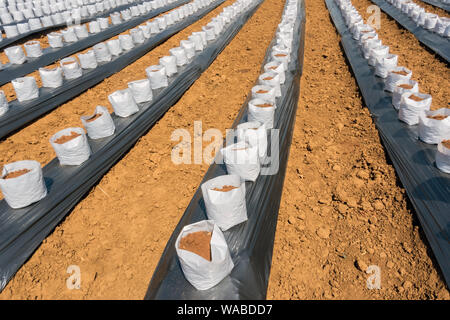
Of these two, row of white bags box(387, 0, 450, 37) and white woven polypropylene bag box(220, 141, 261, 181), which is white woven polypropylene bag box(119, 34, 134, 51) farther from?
row of white bags box(387, 0, 450, 37)

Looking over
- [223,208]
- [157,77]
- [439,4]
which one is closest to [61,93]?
[157,77]

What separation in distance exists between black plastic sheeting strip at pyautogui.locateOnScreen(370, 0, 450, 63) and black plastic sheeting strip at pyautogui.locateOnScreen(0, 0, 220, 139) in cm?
852

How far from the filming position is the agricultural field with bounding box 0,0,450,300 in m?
2.89

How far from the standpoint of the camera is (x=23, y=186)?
349 cm

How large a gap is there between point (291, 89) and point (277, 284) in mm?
4176

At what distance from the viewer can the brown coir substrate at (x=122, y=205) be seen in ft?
10.6

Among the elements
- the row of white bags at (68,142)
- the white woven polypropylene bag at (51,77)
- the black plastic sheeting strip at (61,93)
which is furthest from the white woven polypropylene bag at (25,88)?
the white woven polypropylene bag at (51,77)

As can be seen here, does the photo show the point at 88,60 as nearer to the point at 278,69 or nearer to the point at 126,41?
the point at 126,41

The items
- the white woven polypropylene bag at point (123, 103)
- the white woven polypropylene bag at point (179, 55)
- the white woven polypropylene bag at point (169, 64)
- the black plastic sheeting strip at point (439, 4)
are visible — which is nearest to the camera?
the white woven polypropylene bag at point (123, 103)

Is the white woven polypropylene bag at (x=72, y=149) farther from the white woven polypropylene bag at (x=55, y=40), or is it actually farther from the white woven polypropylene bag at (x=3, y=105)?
the white woven polypropylene bag at (x=55, y=40)

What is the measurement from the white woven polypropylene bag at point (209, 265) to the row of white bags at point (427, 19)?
31.2ft

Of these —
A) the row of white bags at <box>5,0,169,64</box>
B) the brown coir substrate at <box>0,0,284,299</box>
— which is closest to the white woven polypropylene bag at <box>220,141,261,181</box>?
the brown coir substrate at <box>0,0,284,299</box>

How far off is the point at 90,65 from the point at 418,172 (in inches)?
309

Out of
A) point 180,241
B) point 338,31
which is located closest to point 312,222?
point 180,241
